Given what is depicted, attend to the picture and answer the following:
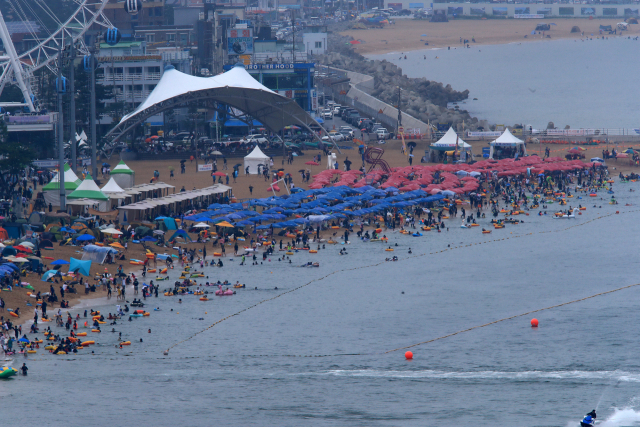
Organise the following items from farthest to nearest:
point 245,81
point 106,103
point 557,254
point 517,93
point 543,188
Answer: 1. point 517,93
2. point 106,103
3. point 245,81
4. point 543,188
5. point 557,254

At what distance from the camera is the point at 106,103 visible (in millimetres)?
98750

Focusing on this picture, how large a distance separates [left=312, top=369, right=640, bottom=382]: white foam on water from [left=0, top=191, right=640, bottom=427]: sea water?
0.09m

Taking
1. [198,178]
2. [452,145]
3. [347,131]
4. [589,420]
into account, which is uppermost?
[347,131]

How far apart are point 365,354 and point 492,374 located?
19.9ft

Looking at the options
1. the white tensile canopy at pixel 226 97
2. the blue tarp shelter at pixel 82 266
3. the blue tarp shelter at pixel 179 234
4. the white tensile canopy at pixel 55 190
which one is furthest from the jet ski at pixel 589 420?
the white tensile canopy at pixel 226 97

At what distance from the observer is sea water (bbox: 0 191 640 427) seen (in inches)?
1470

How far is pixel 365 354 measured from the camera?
140 ft

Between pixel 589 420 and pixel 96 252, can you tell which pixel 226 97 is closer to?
pixel 96 252

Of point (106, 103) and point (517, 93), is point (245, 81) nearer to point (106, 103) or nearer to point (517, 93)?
point (106, 103)

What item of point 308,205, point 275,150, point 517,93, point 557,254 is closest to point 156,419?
point 308,205

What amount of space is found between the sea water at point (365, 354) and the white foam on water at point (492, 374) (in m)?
0.09

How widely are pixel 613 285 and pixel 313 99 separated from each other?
184 feet

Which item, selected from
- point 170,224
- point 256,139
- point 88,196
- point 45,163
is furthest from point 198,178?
point 256,139

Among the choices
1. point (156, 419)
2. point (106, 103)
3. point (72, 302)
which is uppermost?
point (106, 103)
